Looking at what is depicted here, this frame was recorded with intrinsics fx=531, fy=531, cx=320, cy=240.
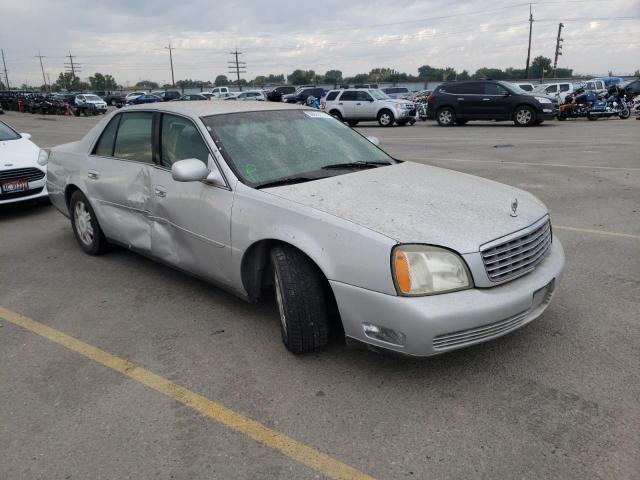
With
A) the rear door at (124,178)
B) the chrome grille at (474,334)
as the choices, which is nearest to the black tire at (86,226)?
the rear door at (124,178)

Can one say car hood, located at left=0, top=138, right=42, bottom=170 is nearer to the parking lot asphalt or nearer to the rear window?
the parking lot asphalt

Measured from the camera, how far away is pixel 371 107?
22.3 meters

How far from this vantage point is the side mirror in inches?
132

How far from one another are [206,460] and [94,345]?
148 cm

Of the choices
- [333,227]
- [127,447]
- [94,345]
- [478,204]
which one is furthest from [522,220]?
[94,345]

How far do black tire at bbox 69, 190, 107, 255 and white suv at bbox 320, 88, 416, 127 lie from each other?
1818 centimetres

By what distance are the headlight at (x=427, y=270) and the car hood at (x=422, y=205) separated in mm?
48

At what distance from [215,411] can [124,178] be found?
2453 millimetres

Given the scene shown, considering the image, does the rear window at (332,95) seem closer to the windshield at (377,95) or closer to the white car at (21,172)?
the windshield at (377,95)

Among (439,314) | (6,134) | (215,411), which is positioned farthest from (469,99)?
(215,411)

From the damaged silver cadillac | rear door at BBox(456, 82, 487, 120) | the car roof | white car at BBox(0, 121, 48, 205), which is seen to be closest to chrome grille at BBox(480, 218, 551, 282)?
the damaged silver cadillac

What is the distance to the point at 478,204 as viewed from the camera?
10.5 feet

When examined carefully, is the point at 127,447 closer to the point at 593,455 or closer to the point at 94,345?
the point at 94,345

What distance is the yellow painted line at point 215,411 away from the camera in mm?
2338
